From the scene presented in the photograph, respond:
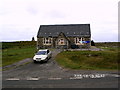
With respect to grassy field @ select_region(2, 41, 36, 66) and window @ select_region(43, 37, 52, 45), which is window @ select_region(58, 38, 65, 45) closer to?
window @ select_region(43, 37, 52, 45)

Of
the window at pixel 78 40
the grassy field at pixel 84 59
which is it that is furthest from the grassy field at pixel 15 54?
the window at pixel 78 40

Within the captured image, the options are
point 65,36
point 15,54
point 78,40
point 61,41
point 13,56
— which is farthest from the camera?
point 78,40

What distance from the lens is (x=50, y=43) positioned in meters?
47.1

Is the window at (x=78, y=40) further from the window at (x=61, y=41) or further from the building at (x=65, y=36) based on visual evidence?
the window at (x=61, y=41)

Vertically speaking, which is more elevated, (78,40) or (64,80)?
(78,40)

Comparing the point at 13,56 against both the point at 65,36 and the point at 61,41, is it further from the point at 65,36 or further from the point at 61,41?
the point at 65,36

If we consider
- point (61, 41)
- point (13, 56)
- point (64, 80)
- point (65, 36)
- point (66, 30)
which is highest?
point (66, 30)

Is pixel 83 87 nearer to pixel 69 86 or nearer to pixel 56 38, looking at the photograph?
pixel 69 86

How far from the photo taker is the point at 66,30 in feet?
158

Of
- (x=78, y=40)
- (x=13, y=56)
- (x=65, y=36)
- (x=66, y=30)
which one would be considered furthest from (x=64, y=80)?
(x=66, y=30)

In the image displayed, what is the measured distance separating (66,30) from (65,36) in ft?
12.5

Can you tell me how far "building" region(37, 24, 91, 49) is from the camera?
4519 centimetres

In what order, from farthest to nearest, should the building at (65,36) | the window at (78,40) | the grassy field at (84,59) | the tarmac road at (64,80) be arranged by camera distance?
the window at (78,40)
the building at (65,36)
the grassy field at (84,59)
the tarmac road at (64,80)

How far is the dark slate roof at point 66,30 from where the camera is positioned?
46162 millimetres
